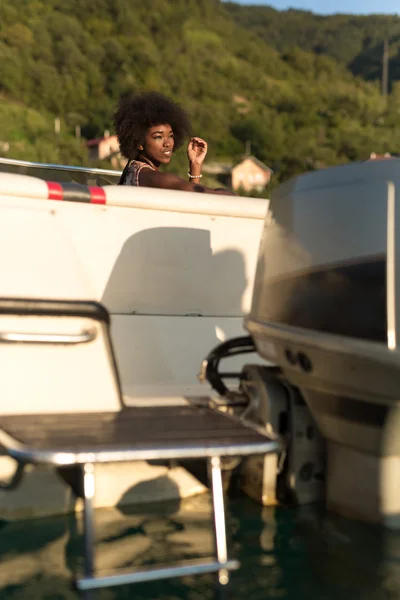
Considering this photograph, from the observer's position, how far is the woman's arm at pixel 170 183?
3.20 m

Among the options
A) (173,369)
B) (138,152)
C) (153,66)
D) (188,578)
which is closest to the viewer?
(188,578)

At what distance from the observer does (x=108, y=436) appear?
2033 mm

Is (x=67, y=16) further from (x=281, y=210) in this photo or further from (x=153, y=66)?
(x=281, y=210)

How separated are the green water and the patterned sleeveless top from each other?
155 centimetres

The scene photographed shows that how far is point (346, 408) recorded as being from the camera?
2.12 metres

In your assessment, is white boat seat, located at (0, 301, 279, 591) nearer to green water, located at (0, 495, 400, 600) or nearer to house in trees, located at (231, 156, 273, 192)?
green water, located at (0, 495, 400, 600)

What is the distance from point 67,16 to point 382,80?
63.3 meters

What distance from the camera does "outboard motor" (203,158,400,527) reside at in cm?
199

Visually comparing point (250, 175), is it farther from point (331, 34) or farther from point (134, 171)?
point (134, 171)

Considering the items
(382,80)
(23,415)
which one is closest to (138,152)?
(23,415)

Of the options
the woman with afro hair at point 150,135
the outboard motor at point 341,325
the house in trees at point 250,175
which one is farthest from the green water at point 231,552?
the house in trees at point 250,175

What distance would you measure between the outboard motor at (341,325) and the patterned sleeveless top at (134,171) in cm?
127

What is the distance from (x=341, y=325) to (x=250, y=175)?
87.2m

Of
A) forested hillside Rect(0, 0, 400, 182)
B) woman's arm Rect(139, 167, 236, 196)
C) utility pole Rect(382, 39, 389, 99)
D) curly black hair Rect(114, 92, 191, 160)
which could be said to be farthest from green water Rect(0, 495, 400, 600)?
utility pole Rect(382, 39, 389, 99)
